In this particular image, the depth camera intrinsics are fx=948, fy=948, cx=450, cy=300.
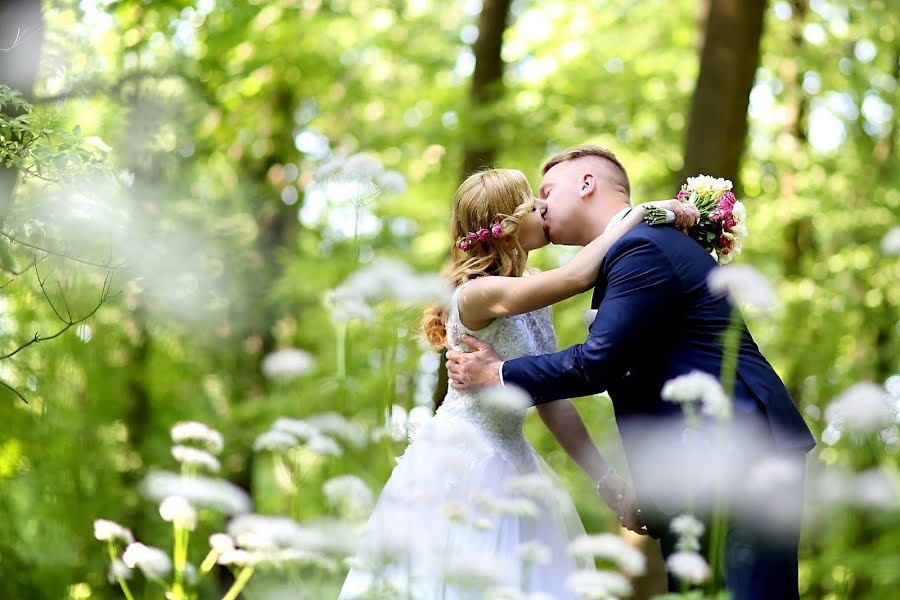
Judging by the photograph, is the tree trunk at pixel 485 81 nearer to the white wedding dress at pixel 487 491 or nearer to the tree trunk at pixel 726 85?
the tree trunk at pixel 726 85

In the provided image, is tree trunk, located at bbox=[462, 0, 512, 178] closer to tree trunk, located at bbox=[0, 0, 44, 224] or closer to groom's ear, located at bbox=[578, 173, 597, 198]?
groom's ear, located at bbox=[578, 173, 597, 198]

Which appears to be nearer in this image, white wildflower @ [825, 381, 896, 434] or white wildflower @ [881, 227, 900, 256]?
white wildflower @ [825, 381, 896, 434]

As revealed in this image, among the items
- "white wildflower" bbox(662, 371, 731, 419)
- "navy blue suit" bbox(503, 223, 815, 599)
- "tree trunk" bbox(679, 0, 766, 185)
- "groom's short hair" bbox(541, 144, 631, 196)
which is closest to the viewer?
"white wildflower" bbox(662, 371, 731, 419)

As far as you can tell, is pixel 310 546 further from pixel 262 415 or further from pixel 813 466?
pixel 262 415

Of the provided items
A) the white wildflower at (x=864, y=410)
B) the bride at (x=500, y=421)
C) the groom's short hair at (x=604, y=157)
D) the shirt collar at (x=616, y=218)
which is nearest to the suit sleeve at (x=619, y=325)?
the bride at (x=500, y=421)

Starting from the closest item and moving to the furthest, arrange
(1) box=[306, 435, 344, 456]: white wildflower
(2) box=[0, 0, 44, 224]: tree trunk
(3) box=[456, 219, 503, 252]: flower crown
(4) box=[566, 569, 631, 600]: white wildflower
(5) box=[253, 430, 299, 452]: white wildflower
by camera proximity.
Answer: (4) box=[566, 569, 631, 600]: white wildflower, (1) box=[306, 435, 344, 456]: white wildflower, (5) box=[253, 430, 299, 452]: white wildflower, (2) box=[0, 0, 44, 224]: tree trunk, (3) box=[456, 219, 503, 252]: flower crown

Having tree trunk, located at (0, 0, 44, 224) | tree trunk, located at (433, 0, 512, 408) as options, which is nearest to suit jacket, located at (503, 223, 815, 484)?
tree trunk, located at (0, 0, 44, 224)

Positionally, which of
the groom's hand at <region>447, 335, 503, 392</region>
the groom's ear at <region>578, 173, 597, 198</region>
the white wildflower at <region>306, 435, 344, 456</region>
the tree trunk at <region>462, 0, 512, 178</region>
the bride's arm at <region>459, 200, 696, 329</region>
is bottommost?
the white wildflower at <region>306, 435, 344, 456</region>

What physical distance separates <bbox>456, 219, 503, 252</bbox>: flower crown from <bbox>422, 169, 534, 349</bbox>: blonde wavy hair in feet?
0.05

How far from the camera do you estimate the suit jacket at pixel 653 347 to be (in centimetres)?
286

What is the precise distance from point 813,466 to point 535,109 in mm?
4418

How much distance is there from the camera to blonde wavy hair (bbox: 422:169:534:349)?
3.37m

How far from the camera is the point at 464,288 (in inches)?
129

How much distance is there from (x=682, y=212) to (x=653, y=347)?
46cm
